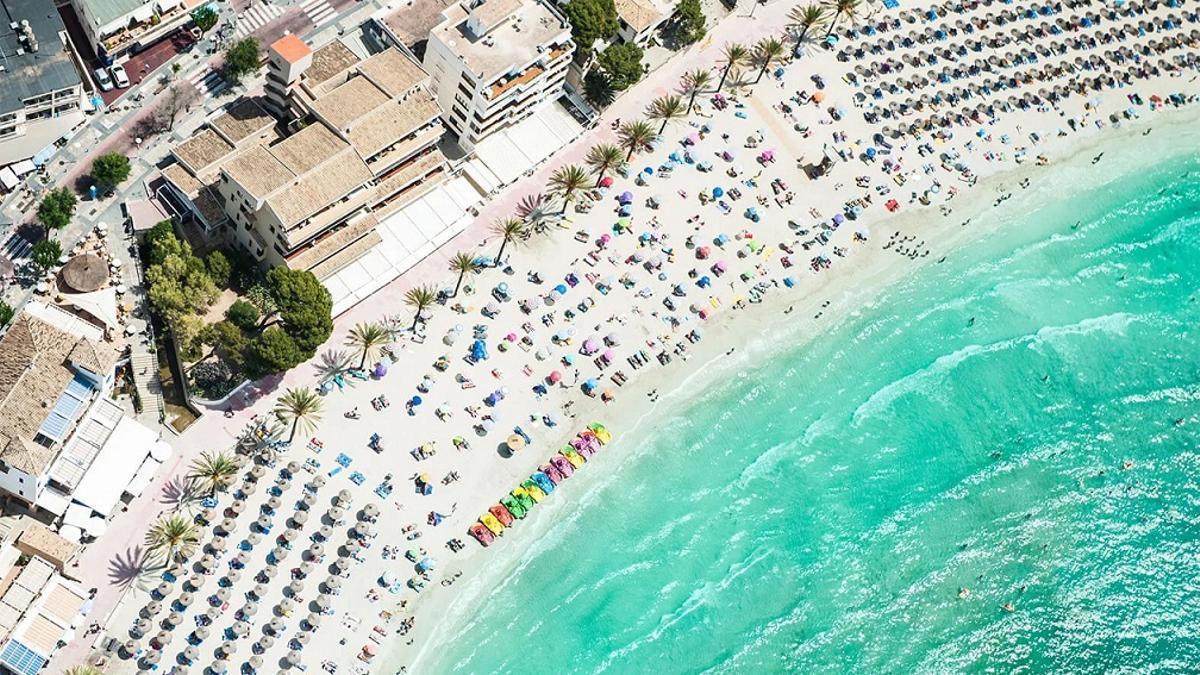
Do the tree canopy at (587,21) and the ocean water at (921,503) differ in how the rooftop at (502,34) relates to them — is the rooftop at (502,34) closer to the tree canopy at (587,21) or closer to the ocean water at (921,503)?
the tree canopy at (587,21)

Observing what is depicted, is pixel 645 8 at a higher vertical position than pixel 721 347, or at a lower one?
higher

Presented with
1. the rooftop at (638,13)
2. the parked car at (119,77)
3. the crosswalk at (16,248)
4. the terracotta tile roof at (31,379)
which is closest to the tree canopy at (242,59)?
the parked car at (119,77)

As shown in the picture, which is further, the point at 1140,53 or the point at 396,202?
the point at 1140,53

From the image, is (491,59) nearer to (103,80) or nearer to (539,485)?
(103,80)

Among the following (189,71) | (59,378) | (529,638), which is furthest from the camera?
(189,71)

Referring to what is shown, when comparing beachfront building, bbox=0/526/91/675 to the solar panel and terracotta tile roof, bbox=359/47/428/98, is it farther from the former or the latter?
terracotta tile roof, bbox=359/47/428/98

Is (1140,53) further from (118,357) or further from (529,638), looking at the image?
(118,357)

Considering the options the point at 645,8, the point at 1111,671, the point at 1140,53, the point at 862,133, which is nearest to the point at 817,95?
the point at 862,133
